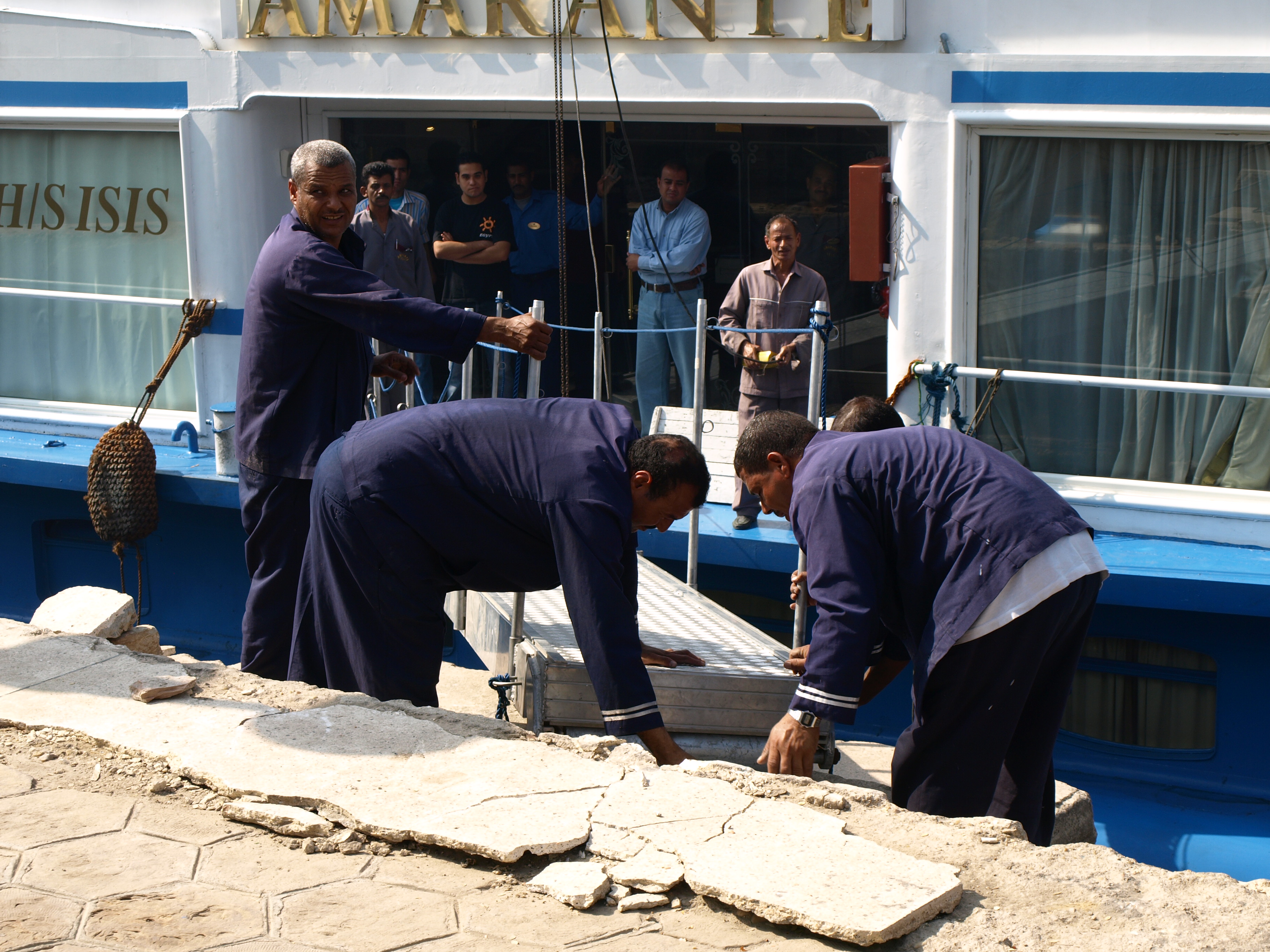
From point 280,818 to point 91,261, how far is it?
6.04 metres

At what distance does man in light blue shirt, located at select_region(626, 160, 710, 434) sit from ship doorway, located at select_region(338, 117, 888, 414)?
59 centimetres

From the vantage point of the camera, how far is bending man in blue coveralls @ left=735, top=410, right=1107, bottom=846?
3107 millimetres

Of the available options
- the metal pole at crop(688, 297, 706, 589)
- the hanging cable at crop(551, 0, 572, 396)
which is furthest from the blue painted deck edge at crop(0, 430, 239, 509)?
the metal pole at crop(688, 297, 706, 589)

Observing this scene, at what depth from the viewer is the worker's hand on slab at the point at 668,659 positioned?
3.82 m

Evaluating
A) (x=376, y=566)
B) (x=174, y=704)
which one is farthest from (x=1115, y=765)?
(x=174, y=704)

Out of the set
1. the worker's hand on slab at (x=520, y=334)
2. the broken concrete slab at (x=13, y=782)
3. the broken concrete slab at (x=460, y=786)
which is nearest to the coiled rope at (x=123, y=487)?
the worker's hand on slab at (x=520, y=334)

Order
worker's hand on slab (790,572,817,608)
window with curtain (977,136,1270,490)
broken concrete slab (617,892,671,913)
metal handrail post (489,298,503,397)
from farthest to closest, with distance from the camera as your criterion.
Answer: metal handrail post (489,298,503,397) < window with curtain (977,136,1270,490) < worker's hand on slab (790,572,817,608) < broken concrete slab (617,892,671,913)

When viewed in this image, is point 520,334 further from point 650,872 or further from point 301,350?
point 650,872

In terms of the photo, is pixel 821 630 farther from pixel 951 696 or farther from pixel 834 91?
pixel 834 91

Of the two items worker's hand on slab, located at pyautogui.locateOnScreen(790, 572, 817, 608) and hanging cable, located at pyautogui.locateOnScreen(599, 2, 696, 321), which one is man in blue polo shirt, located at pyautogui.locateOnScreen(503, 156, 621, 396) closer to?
hanging cable, located at pyautogui.locateOnScreen(599, 2, 696, 321)

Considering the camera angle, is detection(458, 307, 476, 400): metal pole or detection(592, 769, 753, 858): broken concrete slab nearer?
detection(592, 769, 753, 858): broken concrete slab

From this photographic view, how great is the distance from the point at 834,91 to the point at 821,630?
→ 11.3 feet

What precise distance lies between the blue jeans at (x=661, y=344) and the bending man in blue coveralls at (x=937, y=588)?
3.70 m

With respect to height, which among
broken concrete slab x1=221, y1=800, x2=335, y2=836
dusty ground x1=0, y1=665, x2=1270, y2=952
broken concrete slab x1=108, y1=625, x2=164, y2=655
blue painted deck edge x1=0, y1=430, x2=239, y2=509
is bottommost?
broken concrete slab x1=108, y1=625, x2=164, y2=655
